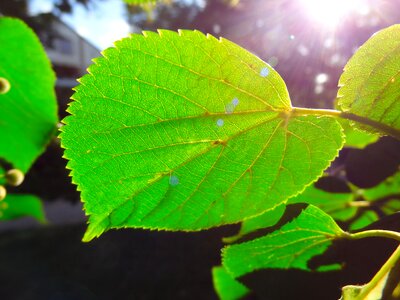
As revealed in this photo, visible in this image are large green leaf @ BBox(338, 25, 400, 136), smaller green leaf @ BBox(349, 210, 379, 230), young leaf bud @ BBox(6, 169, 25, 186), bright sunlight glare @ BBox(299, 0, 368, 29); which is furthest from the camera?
bright sunlight glare @ BBox(299, 0, 368, 29)

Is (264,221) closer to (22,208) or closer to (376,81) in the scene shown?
(376,81)

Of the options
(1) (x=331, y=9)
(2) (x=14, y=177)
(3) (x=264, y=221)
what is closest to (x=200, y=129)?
(3) (x=264, y=221)

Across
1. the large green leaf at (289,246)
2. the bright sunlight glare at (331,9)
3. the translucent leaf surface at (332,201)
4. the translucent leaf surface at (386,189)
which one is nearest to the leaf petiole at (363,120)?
the large green leaf at (289,246)

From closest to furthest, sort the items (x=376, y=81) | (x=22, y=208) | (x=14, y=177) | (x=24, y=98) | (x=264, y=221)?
(x=376, y=81) → (x=264, y=221) → (x=14, y=177) → (x=24, y=98) → (x=22, y=208)

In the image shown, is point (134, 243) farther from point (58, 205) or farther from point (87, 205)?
point (87, 205)

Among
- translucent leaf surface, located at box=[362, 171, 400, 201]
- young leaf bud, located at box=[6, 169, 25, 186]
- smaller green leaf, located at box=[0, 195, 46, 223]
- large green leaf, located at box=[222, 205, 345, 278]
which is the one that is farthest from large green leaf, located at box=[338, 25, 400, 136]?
smaller green leaf, located at box=[0, 195, 46, 223]

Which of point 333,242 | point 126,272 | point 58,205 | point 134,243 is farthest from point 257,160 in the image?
point 58,205

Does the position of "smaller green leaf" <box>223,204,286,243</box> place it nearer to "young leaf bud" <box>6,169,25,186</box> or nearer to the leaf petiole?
the leaf petiole
